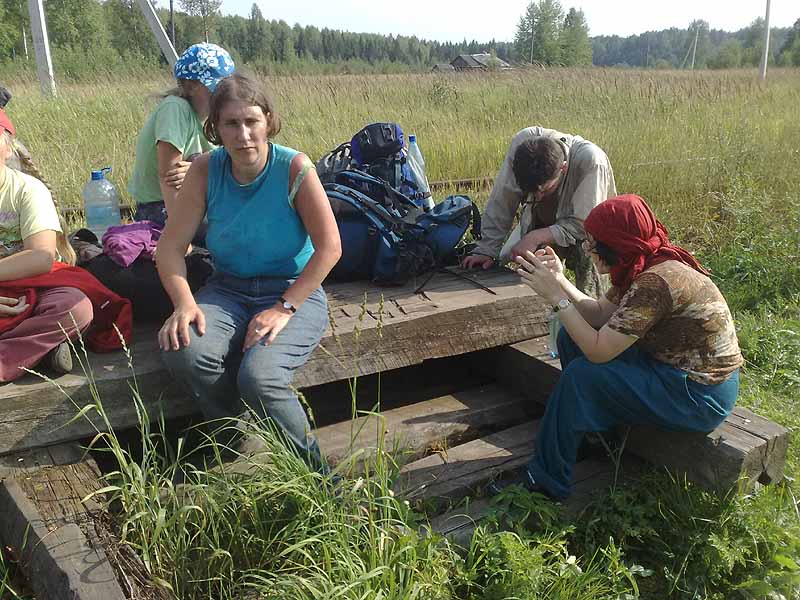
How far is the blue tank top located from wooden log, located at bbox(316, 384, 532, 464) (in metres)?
0.75

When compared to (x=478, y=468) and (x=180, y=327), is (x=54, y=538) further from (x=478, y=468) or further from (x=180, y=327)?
(x=478, y=468)

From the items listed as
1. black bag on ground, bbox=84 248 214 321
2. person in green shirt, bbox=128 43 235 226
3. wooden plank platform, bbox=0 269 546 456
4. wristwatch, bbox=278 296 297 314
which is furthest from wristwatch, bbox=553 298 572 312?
person in green shirt, bbox=128 43 235 226

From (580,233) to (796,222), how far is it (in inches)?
134

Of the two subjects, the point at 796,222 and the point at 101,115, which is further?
the point at 101,115

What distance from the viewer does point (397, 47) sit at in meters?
102

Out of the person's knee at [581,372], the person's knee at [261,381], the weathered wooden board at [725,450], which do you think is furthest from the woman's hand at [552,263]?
the person's knee at [261,381]

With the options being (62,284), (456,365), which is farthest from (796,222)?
(62,284)

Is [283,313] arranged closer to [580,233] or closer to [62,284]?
[62,284]

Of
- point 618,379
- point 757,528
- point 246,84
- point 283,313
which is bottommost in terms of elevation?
point 757,528

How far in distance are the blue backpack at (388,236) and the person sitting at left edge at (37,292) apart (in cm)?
120

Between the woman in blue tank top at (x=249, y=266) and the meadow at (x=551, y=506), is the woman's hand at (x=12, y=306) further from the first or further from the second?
the meadow at (x=551, y=506)

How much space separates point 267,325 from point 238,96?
2.87ft

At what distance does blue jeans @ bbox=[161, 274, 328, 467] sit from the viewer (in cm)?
244

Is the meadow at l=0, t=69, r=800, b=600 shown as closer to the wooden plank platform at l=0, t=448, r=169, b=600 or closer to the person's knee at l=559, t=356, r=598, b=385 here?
the wooden plank platform at l=0, t=448, r=169, b=600
